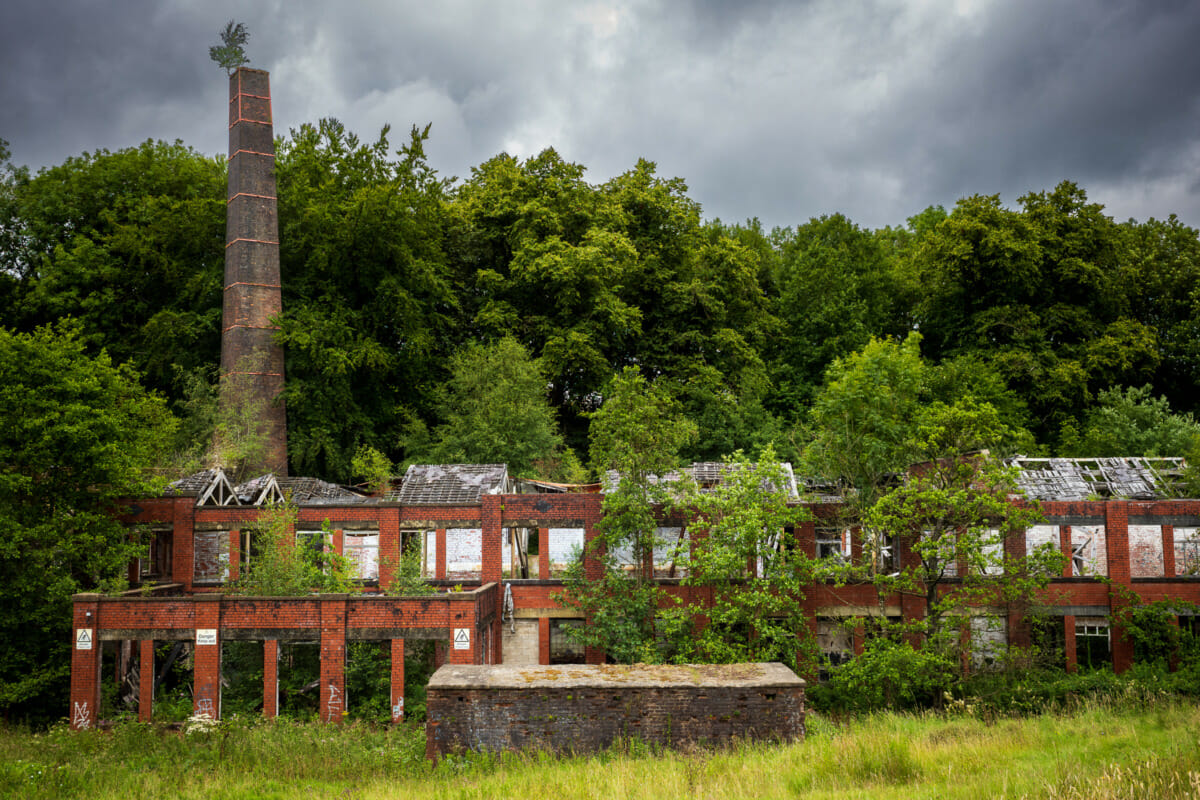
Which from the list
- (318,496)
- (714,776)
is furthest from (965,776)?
(318,496)

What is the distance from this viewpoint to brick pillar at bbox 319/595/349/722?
72.4ft

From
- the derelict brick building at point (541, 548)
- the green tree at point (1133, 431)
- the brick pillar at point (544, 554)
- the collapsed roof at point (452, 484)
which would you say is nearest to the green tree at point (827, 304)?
the green tree at point (1133, 431)

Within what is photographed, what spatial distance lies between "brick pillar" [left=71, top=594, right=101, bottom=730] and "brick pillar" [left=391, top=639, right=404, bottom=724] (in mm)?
7378

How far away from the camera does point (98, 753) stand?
18.0m

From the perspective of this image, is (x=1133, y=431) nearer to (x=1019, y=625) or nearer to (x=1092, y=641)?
(x=1092, y=641)

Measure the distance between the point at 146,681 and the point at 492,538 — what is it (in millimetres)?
10055

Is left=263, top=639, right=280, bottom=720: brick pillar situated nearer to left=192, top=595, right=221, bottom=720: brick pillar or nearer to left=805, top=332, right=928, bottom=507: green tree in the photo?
left=192, top=595, right=221, bottom=720: brick pillar

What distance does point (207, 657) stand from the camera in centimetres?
2188

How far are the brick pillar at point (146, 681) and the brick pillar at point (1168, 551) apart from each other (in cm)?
2959

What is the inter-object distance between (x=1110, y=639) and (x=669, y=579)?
45.4 ft

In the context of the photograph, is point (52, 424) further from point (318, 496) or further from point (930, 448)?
point (930, 448)

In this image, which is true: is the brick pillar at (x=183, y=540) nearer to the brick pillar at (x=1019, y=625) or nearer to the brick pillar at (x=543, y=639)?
the brick pillar at (x=543, y=639)

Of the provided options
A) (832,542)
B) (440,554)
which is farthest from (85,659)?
(832,542)

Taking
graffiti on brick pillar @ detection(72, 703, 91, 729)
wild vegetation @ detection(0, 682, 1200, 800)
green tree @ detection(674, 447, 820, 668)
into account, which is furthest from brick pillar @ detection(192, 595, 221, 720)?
green tree @ detection(674, 447, 820, 668)
